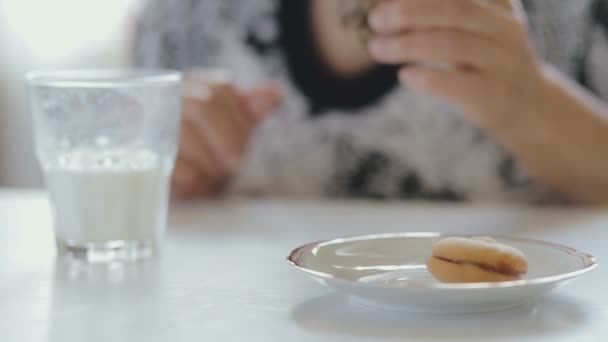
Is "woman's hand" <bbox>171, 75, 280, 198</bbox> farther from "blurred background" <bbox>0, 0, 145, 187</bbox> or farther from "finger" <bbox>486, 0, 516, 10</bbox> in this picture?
"blurred background" <bbox>0, 0, 145, 187</bbox>

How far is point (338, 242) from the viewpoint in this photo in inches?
26.7

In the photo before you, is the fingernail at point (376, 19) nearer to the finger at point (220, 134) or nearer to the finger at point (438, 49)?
the finger at point (438, 49)

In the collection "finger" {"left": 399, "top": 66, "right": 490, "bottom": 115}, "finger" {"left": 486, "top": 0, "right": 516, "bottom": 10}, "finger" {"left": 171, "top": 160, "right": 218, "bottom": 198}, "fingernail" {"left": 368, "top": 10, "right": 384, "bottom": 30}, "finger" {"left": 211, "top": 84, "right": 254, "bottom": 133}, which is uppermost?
"finger" {"left": 486, "top": 0, "right": 516, "bottom": 10}

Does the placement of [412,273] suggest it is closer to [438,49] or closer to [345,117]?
[438,49]

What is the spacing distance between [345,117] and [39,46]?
0.88m

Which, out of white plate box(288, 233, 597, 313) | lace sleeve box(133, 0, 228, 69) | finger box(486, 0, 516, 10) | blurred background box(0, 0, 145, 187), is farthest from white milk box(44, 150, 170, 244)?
blurred background box(0, 0, 145, 187)

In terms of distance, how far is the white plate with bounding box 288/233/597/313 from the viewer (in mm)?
553

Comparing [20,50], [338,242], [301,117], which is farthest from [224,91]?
[20,50]

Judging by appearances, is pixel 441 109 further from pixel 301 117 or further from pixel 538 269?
pixel 538 269

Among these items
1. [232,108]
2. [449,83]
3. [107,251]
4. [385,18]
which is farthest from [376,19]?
[107,251]

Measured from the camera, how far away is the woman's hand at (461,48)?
3.33 ft

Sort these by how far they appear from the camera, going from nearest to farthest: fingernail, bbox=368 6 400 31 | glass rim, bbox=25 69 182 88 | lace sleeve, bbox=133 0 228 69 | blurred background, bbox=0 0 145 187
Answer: glass rim, bbox=25 69 182 88
fingernail, bbox=368 6 400 31
lace sleeve, bbox=133 0 228 69
blurred background, bbox=0 0 145 187

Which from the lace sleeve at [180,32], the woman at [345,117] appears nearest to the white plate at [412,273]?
the woman at [345,117]

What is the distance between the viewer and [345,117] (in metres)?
1.41
